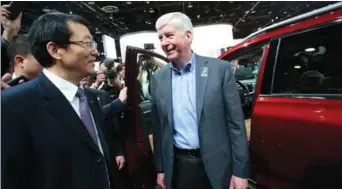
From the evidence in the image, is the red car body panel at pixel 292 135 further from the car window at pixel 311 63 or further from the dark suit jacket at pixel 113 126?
the dark suit jacket at pixel 113 126

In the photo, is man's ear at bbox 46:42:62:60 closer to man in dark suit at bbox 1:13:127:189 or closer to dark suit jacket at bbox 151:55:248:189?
man in dark suit at bbox 1:13:127:189

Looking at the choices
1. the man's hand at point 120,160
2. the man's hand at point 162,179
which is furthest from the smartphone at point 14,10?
the man's hand at point 162,179

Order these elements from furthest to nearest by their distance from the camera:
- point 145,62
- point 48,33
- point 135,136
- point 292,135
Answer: point 145,62 < point 135,136 < point 292,135 < point 48,33

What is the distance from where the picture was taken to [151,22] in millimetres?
15406

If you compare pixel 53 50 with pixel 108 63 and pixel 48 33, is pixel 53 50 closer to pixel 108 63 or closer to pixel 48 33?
pixel 48 33

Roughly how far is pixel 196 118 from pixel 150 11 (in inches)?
486

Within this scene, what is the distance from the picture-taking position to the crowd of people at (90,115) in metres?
1.23

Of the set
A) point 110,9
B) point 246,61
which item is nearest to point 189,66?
point 246,61

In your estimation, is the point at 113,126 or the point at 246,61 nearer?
the point at 113,126

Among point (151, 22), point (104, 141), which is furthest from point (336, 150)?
point (151, 22)

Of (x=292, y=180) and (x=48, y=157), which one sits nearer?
(x=48, y=157)

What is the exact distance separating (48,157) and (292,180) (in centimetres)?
181

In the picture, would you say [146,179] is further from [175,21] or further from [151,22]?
[151,22]

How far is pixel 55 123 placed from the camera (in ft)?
4.19
